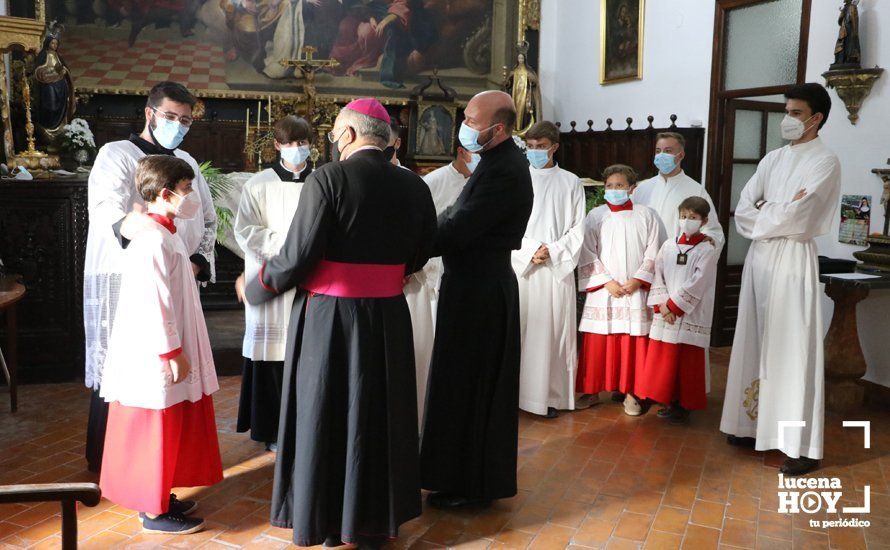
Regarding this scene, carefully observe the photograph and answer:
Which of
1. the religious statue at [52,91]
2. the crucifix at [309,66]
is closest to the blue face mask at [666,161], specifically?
the crucifix at [309,66]

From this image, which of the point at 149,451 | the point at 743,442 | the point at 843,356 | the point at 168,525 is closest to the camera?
the point at 149,451

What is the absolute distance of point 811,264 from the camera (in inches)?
178

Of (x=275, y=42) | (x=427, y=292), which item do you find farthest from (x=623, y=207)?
(x=275, y=42)

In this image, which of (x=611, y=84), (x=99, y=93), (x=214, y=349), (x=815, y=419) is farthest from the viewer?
(x=611, y=84)

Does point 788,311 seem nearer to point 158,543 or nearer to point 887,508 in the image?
point 887,508

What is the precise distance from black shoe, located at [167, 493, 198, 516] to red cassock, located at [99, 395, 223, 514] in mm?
166

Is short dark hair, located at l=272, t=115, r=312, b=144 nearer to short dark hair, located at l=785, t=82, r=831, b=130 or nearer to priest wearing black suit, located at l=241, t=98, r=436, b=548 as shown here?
priest wearing black suit, located at l=241, t=98, r=436, b=548

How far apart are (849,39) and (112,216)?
5.34 metres

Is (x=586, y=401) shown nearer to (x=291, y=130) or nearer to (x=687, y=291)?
(x=687, y=291)

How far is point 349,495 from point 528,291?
8.60ft

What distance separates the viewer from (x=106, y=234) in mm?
3951

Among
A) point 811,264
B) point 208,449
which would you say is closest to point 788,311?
point 811,264

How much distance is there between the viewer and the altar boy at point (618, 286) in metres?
5.41

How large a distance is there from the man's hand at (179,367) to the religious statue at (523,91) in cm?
694
